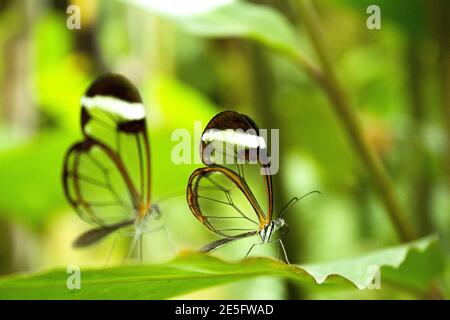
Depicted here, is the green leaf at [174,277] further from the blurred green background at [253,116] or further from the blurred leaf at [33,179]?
the blurred leaf at [33,179]

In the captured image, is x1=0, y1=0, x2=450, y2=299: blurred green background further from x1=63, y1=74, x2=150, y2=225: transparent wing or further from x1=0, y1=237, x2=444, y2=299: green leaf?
x1=0, y1=237, x2=444, y2=299: green leaf

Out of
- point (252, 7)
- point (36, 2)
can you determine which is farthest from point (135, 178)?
point (36, 2)

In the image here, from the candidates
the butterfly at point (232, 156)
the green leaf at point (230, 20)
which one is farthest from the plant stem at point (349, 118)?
the butterfly at point (232, 156)

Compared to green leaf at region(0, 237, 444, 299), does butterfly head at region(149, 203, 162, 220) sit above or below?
above

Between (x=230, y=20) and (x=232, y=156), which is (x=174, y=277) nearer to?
(x=232, y=156)

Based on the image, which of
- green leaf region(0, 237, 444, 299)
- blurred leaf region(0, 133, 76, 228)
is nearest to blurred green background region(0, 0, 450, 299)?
blurred leaf region(0, 133, 76, 228)

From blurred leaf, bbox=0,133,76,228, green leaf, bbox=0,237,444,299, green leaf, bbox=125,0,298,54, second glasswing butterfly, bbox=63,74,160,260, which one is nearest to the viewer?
green leaf, bbox=0,237,444,299
